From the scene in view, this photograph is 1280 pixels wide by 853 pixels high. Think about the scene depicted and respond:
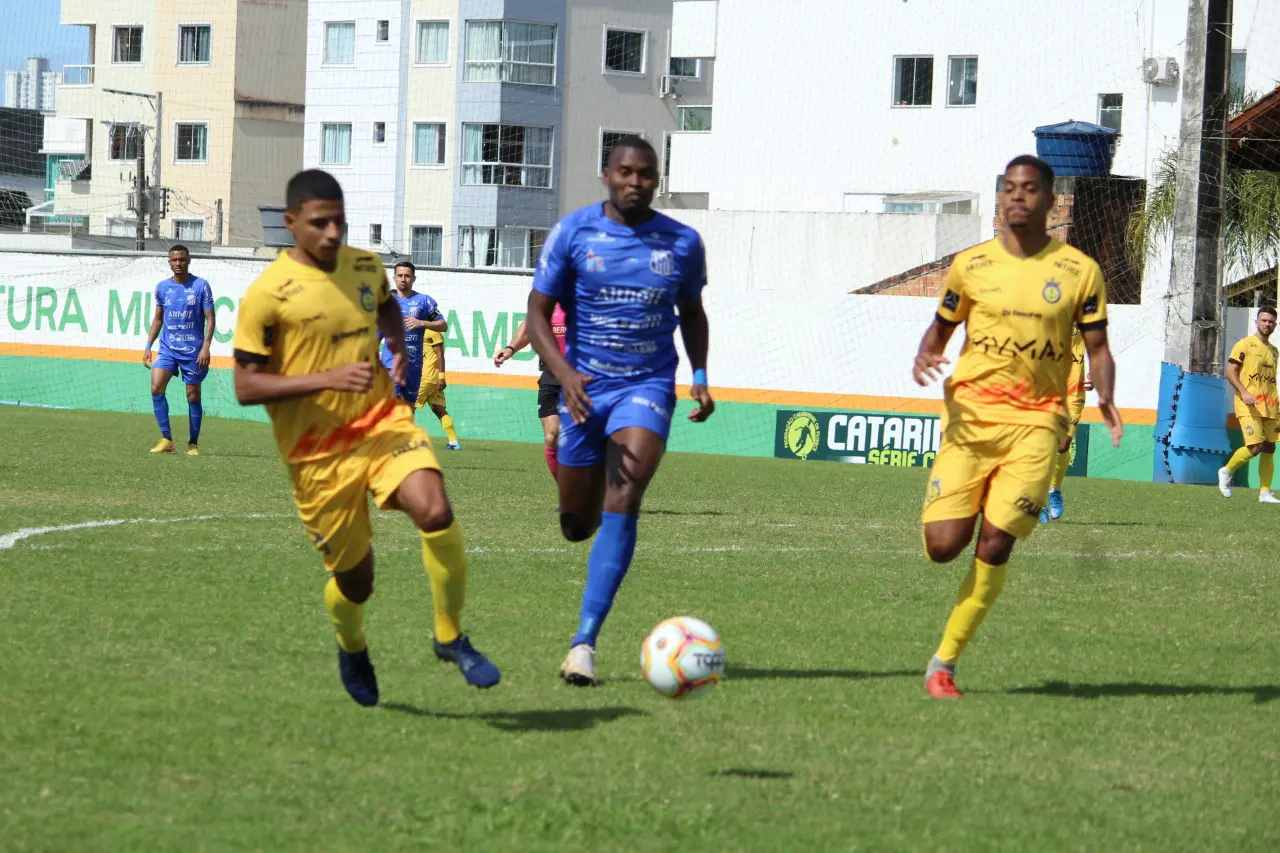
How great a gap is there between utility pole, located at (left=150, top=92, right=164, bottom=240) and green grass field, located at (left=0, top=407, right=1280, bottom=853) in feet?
168

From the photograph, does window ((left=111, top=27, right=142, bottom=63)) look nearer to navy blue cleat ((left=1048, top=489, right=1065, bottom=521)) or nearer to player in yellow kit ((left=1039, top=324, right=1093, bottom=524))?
player in yellow kit ((left=1039, top=324, right=1093, bottom=524))

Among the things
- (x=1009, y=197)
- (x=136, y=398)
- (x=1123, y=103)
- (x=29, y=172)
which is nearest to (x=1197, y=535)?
(x=1009, y=197)

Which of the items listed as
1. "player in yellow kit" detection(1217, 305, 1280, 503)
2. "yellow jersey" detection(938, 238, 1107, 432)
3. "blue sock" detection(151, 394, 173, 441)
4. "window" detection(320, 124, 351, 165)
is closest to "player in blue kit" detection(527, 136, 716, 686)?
"yellow jersey" detection(938, 238, 1107, 432)

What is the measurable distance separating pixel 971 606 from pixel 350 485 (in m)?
2.65

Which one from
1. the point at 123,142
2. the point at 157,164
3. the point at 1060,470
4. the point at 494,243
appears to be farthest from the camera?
the point at 123,142

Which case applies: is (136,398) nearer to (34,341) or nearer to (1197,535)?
(34,341)

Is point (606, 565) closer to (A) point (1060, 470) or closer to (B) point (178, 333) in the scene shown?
(A) point (1060, 470)

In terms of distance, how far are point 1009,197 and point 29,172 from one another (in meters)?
85.9

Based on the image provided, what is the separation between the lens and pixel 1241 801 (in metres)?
5.59

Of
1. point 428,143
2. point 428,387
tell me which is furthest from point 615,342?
point 428,143

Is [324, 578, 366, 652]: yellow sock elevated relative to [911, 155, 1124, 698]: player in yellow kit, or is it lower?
lower

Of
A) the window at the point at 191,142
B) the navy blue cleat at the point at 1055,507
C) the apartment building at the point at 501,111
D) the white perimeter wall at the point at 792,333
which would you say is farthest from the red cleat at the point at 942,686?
the window at the point at 191,142

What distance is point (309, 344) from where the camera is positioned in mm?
6453

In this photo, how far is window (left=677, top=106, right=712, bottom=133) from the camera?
192 feet
